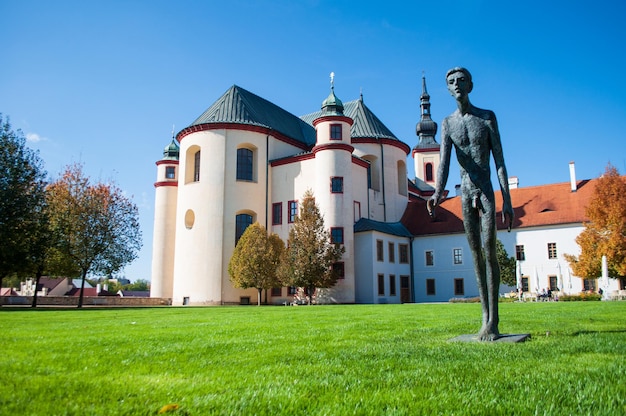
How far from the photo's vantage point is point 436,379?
4.13 metres

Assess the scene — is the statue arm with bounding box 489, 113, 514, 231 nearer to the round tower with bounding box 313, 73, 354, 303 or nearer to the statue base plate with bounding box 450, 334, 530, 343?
the statue base plate with bounding box 450, 334, 530, 343

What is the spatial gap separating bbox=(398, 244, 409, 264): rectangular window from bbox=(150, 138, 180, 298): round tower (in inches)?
848

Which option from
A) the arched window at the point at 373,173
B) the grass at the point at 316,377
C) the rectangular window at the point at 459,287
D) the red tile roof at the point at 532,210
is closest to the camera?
the grass at the point at 316,377

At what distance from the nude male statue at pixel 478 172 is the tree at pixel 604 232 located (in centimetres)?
3529

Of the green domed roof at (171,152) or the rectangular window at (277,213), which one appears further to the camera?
the green domed roof at (171,152)

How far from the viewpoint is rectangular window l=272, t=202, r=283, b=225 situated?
45125 millimetres

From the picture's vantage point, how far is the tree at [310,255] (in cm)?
3797

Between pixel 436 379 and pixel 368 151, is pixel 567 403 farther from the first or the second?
pixel 368 151

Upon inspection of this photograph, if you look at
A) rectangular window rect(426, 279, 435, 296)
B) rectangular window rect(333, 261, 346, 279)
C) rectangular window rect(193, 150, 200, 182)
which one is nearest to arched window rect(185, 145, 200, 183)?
rectangular window rect(193, 150, 200, 182)

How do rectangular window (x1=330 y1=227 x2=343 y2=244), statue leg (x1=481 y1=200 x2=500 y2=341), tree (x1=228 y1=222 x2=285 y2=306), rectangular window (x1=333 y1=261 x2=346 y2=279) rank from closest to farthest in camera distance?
statue leg (x1=481 y1=200 x2=500 y2=341) < tree (x1=228 y1=222 x2=285 y2=306) < rectangular window (x1=333 y1=261 x2=346 y2=279) < rectangular window (x1=330 y1=227 x2=343 y2=244)

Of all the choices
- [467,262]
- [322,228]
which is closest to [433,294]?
Result: [467,262]

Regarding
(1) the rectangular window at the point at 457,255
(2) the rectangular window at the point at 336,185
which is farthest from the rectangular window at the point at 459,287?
(2) the rectangular window at the point at 336,185

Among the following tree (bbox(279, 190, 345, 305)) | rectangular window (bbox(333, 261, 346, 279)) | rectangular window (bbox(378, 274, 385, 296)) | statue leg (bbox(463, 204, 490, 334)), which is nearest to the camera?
statue leg (bbox(463, 204, 490, 334))

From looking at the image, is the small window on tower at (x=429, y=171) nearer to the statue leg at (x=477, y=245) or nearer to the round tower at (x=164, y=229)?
the round tower at (x=164, y=229)
